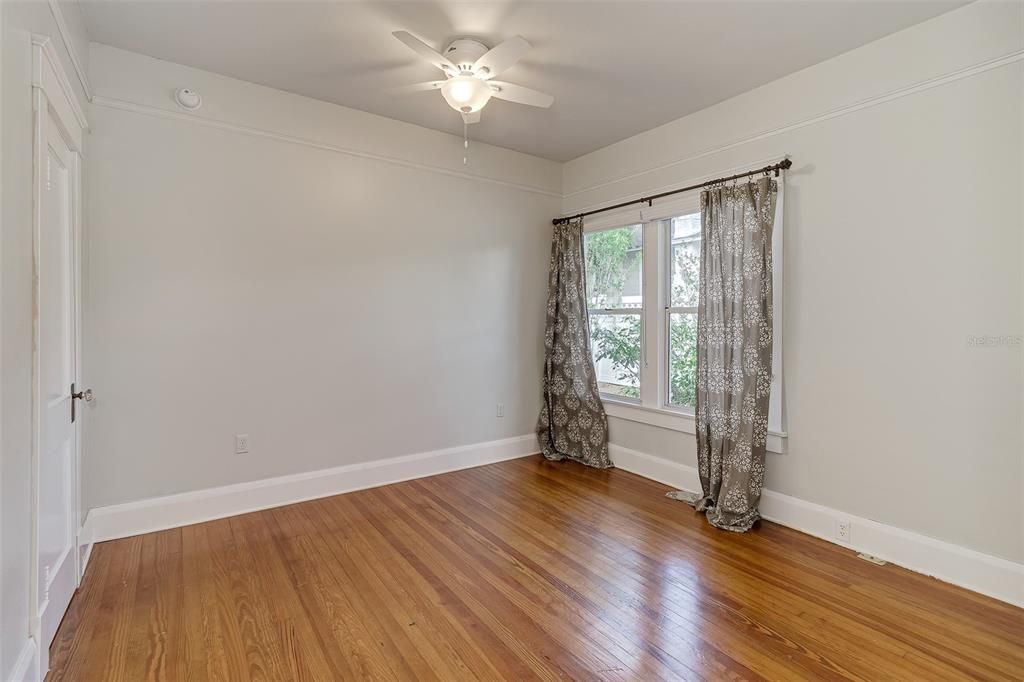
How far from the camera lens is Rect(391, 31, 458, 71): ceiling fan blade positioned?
7.45ft

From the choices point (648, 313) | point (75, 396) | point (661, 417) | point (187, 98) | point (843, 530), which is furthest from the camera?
point (648, 313)

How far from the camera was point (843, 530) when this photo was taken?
2.83 metres

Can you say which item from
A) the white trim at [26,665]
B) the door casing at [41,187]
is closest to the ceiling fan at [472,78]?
the door casing at [41,187]

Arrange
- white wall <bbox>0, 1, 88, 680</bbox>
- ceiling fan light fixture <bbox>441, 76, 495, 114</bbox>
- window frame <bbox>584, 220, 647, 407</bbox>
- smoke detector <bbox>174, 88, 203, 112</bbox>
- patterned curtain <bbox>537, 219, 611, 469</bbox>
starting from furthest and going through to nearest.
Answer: patterned curtain <bbox>537, 219, 611, 469</bbox>, window frame <bbox>584, 220, 647, 407</bbox>, smoke detector <bbox>174, 88, 203, 112</bbox>, ceiling fan light fixture <bbox>441, 76, 495, 114</bbox>, white wall <bbox>0, 1, 88, 680</bbox>

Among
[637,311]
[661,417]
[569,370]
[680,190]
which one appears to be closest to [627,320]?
[637,311]

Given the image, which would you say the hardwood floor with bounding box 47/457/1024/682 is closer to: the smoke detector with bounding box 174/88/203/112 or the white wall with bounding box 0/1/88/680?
the white wall with bounding box 0/1/88/680

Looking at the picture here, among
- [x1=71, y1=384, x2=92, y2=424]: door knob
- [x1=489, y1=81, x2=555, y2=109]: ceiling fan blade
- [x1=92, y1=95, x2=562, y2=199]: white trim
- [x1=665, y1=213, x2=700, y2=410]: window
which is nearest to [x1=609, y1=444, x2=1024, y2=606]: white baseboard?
[x1=665, y1=213, x2=700, y2=410]: window

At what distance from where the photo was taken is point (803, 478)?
304cm

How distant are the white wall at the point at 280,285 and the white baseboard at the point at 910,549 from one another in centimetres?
240

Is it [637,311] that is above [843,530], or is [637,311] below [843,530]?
above

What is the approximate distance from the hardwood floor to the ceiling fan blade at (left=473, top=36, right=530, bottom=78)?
2.64 m

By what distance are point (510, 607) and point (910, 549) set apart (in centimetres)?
217

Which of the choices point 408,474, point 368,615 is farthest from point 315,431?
point 368,615

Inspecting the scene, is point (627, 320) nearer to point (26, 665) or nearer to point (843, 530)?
point (843, 530)
